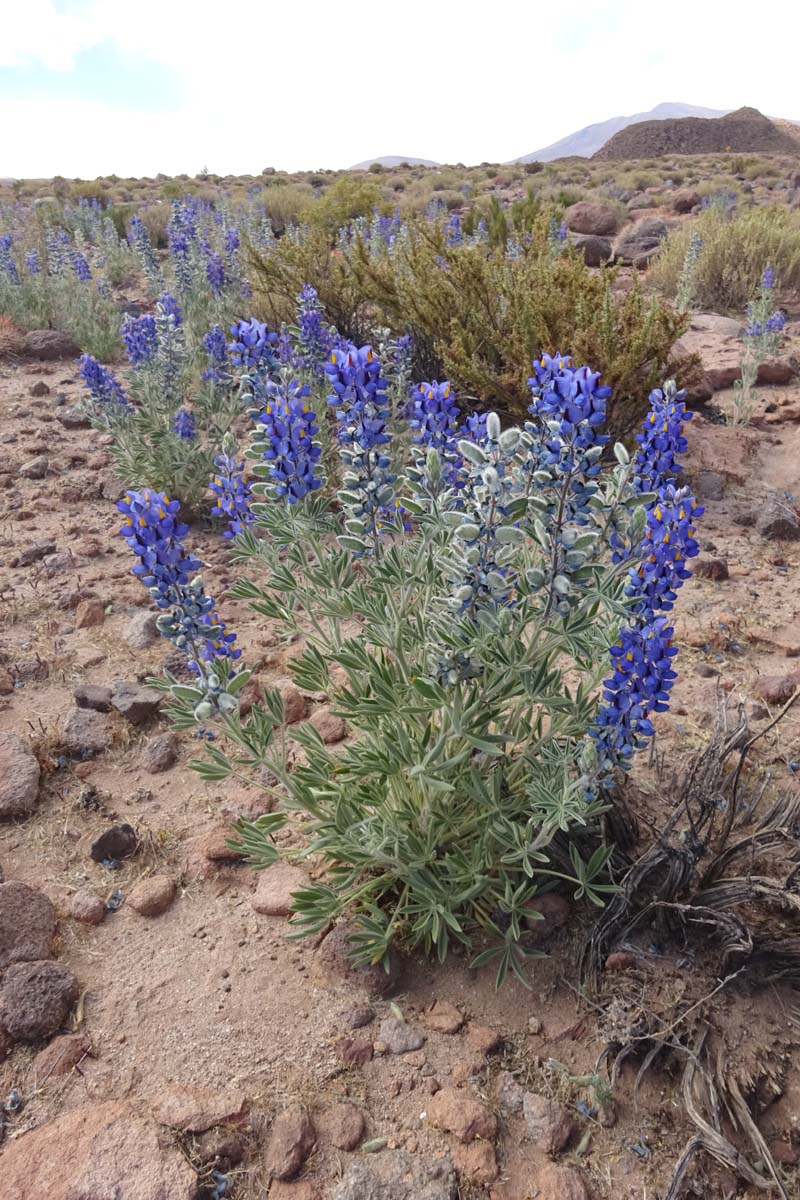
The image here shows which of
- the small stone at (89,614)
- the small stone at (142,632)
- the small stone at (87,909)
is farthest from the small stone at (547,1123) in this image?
the small stone at (89,614)

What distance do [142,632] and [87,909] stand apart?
1524mm

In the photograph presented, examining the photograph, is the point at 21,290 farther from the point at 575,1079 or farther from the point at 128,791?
the point at 575,1079

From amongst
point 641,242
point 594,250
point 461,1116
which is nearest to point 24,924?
point 461,1116

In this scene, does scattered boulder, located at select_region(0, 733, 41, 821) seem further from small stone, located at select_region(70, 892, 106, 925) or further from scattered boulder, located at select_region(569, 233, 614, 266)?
scattered boulder, located at select_region(569, 233, 614, 266)

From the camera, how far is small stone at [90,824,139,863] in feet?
8.40

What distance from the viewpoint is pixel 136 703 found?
3.14 metres

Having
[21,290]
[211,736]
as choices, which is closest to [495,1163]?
[211,736]

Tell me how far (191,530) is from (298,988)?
3120 millimetres

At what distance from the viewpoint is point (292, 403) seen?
6.65 feet

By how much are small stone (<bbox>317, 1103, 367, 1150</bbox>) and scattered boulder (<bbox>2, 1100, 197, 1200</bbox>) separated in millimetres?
319

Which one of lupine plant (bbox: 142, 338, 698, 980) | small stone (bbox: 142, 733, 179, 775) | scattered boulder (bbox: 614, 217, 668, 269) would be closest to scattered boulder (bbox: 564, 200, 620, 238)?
scattered boulder (bbox: 614, 217, 668, 269)

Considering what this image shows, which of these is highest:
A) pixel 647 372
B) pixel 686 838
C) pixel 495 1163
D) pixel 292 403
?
pixel 292 403

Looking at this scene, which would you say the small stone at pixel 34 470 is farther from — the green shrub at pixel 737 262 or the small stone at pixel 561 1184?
the green shrub at pixel 737 262

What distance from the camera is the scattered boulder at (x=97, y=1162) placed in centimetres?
163
